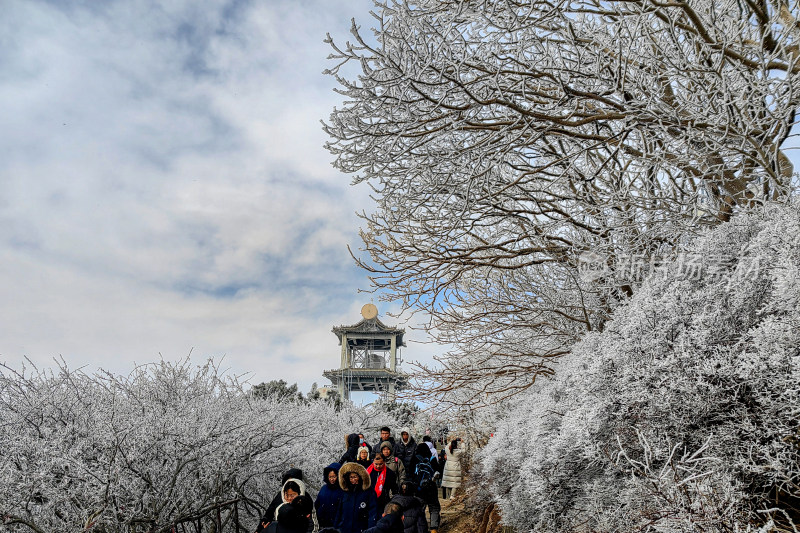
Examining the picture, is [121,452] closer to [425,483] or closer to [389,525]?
[389,525]

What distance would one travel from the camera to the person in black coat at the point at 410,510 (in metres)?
6.23

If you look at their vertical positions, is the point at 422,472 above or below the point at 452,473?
above

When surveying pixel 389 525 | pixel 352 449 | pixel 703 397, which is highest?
pixel 703 397

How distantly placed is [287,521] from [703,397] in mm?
3162

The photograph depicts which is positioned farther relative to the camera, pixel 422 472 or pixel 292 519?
pixel 422 472

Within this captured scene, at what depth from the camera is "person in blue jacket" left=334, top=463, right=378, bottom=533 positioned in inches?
228

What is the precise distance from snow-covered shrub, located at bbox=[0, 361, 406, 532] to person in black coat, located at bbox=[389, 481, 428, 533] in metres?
1.63

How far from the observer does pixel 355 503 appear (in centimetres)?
591

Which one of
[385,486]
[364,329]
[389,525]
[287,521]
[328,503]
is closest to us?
[287,521]

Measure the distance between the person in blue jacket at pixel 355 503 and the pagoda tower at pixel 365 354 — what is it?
5979 centimetres

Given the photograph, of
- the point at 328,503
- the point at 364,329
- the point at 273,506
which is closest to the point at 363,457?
the point at 328,503

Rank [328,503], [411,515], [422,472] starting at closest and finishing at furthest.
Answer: [328,503], [411,515], [422,472]

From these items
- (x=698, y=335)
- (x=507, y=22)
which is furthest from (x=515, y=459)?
(x=507, y=22)

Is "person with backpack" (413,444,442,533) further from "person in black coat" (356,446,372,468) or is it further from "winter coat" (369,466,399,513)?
"person in black coat" (356,446,372,468)
